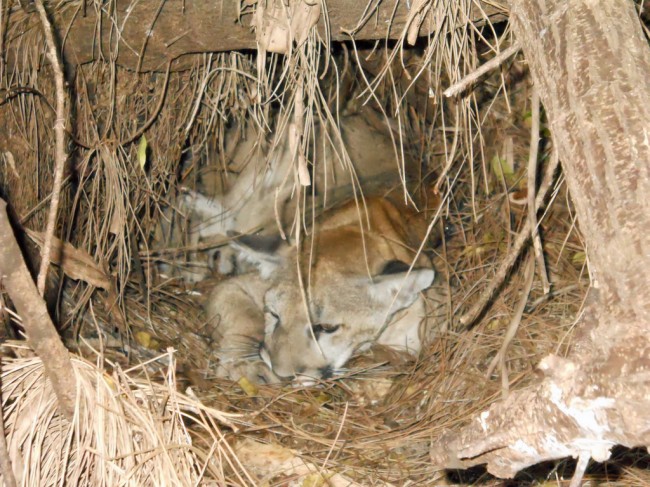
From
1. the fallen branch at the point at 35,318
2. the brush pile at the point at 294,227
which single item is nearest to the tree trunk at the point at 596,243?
the brush pile at the point at 294,227

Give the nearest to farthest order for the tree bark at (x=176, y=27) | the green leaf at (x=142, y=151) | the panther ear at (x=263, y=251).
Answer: the tree bark at (x=176, y=27)
the green leaf at (x=142, y=151)
the panther ear at (x=263, y=251)

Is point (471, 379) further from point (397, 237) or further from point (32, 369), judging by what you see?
point (32, 369)

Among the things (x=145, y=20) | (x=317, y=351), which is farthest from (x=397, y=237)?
(x=145, y=20)

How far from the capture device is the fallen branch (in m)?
1.18

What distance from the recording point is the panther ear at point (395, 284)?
9.23 feet

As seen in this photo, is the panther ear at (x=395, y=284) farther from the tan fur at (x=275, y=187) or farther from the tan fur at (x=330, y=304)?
the tan fur at (x=275, y=187)

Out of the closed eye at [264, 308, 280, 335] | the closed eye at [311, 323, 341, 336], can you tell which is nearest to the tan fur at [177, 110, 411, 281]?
the closed eye at [264, 308, 280, 335]

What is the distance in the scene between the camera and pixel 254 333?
2.93 meters

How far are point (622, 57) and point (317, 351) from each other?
6.05 feet

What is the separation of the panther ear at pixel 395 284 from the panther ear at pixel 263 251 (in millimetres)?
416

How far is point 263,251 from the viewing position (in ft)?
9.76

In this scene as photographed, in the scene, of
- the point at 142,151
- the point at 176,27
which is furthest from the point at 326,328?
the point at 176,27

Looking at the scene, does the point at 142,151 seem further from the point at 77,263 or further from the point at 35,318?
the point at 35,318

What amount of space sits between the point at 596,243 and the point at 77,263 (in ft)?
5.31
